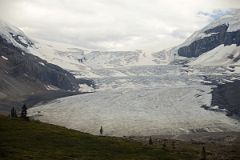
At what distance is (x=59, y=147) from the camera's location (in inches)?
2370

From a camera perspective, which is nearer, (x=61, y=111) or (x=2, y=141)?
(x=2, y=141)

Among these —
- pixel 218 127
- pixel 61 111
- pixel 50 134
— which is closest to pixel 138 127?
pixel 218 127

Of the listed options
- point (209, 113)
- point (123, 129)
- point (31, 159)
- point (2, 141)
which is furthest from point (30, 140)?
point (209, 113)

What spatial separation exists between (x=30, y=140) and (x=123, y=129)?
107 metres

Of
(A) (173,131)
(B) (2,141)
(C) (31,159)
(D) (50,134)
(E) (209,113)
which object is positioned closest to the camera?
(C) (31,159)

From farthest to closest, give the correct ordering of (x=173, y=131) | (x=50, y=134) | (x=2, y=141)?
(x=173, y=131) < (x=50, y=134) < (x=2, y=141)

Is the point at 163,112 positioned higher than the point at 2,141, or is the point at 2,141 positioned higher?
the point at 163,112

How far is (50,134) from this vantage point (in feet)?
224

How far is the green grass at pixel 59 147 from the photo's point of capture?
5353 centimetres

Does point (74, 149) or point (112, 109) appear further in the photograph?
point (112, 109)

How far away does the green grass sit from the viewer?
176 ft

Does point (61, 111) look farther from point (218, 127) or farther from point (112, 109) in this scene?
point (218, 127)

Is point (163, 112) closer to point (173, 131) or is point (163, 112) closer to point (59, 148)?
point (173, 131)

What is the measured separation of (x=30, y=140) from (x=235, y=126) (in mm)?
119283
